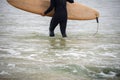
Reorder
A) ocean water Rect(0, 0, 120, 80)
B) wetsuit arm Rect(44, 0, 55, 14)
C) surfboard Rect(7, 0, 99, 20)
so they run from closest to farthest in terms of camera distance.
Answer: ocean water Rect(0, 0, 120, 80) → wetsuit arm Rect(44, 0, 55, 14) → surfboard Rect(7, 0, 99, 20)

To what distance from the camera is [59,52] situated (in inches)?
294

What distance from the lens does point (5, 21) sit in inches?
459

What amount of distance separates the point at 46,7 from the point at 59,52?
7.43 ft

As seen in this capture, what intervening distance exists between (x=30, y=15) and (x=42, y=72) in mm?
7811

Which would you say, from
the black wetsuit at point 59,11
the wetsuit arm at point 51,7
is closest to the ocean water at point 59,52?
the black wetsuit at point 59,11

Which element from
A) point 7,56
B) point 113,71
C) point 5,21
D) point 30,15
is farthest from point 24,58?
point 30,15

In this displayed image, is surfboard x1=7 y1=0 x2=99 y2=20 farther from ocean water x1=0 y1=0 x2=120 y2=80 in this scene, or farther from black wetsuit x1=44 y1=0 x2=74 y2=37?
ocean water x1=0 y1=0 x2=120 y2=80

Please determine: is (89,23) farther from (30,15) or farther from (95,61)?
(95,61)

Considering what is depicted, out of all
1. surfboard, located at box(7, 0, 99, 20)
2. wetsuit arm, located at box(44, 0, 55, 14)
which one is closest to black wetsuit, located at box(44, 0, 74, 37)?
wetsuit arm, located at box(44, 0, 55, 14)

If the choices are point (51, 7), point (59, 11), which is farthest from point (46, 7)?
point (59, 11)

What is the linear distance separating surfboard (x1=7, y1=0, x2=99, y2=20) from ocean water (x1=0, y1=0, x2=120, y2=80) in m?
0.51

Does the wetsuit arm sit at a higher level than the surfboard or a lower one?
higher

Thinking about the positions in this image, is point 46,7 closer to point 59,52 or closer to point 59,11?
point 59,11

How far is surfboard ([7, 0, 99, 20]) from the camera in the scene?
9.43 m
